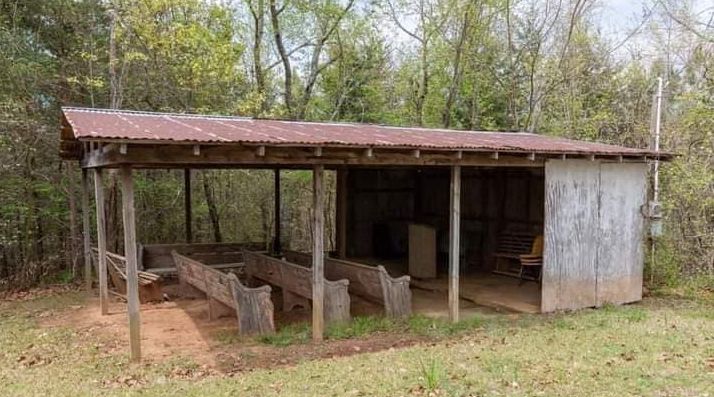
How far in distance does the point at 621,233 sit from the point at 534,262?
132cm

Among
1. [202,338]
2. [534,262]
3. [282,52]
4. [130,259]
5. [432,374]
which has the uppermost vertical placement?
[282,52]

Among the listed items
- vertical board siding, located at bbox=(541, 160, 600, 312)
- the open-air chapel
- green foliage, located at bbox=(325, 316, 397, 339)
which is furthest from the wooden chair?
green foliage, located at bbox=(325, 316, 397, 339)

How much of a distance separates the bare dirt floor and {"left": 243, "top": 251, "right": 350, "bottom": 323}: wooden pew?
335mm

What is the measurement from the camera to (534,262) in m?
8.59

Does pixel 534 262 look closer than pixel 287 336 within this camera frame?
No

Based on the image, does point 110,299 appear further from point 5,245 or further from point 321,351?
point 321,351

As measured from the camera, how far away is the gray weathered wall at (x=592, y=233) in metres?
7.46

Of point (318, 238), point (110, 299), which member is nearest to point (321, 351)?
point (318, 238)

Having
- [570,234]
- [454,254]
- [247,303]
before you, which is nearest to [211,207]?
[247,303]

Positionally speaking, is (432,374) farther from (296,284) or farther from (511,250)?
(511,250)

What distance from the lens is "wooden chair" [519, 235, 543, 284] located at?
863 cm

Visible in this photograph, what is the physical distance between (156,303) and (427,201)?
6059mm

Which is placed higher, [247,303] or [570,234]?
[570,234]

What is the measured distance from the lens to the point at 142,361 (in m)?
5.35
